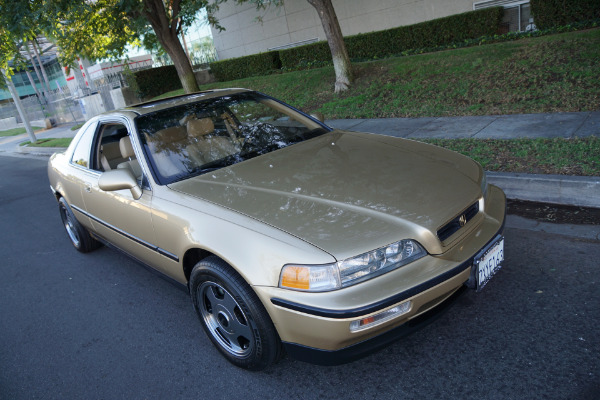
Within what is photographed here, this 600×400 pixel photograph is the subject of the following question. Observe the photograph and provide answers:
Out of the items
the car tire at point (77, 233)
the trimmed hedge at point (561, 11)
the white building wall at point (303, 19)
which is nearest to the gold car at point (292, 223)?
the car tire at point (77, 233)

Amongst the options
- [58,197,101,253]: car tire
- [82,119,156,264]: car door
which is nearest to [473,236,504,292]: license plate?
[82,119,156,264]: car door

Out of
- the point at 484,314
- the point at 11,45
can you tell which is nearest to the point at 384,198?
the point at 484,314

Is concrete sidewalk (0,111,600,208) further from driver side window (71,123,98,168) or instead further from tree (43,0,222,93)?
tree (43,0,222,93)

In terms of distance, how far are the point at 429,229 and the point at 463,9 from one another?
14.5 meters

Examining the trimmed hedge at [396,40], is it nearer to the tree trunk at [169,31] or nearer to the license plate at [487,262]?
the tree trunk at [169,31]

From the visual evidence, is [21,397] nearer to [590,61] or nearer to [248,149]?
[248,149]

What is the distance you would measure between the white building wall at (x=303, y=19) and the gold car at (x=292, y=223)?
44.1 feet

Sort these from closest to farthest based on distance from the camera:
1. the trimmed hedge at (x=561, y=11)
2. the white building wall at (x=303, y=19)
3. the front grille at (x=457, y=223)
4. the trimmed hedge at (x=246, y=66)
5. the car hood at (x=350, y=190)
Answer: the car hood at (x=350, y=190) < the front grille at (x=457, y=223) < the trimmed hedge at (x=561, y=11) < the white building wall at (x=303, y=19) < the trimmed hedge at (x=246, y=66)

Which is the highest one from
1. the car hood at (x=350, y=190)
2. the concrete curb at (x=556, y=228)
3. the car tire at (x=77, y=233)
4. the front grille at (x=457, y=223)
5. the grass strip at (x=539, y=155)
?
the car hood at (x=350, y=190)

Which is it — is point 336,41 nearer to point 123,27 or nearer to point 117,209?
point 123,27

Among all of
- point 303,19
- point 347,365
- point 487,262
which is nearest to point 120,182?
point 347,365

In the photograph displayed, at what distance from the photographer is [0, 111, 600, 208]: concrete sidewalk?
4.29m

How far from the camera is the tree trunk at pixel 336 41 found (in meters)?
10.6

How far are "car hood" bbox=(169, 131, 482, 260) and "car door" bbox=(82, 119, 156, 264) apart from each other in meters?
0.37
